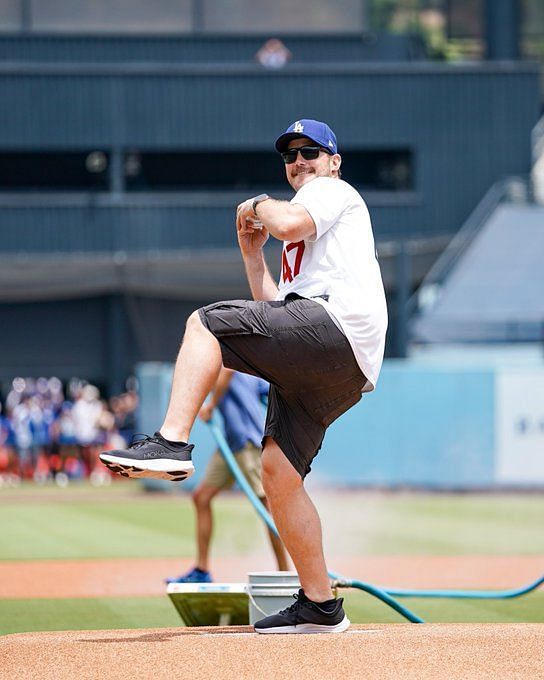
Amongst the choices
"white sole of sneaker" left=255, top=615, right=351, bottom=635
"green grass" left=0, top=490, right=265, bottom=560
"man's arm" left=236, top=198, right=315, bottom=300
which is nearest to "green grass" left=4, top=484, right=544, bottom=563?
"green grass" left=0, top=490, right=265, bottom=560

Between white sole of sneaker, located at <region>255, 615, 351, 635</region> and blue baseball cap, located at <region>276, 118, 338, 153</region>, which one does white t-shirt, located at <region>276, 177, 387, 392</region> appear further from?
white sole of sneaker, located at <region>255, 615, 351, 635</region>

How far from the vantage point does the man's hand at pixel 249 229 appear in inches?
239

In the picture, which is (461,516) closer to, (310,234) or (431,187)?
(310,234)

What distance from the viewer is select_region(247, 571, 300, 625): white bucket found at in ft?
22.3

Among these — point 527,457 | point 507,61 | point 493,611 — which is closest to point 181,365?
point 493,611

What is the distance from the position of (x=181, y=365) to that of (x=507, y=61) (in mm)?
31302

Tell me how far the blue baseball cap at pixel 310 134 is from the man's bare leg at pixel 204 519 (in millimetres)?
4047

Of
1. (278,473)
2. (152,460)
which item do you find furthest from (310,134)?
(152,460)

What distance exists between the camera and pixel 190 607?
289 inches

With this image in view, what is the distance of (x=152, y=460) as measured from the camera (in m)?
5.41

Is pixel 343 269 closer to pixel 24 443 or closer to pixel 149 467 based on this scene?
pixel 149 467

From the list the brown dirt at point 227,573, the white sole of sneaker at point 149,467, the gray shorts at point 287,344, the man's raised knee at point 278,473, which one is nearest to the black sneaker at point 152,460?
the white sole of sneaker at point 149,467

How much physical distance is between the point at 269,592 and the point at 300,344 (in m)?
1.64

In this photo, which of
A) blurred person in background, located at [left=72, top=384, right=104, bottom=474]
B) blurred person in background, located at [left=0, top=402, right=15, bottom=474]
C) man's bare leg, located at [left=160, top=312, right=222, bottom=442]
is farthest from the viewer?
blurred person in background, located at [left=72, top=384, right=104, bottom=474]
